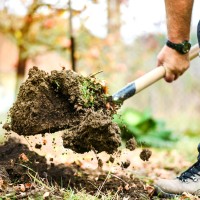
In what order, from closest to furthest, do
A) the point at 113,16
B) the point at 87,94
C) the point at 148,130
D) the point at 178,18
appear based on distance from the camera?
the point at 87,94 → the point at 178,18 → the point at 148,130 → the point at 113,16

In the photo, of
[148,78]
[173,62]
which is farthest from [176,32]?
[148,78]

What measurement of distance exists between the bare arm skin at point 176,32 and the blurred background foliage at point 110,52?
0.53 m

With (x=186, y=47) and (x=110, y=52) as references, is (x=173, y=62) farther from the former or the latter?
(x=110, y=52)

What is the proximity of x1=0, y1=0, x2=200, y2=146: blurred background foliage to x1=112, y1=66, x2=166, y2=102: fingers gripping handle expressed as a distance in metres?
0.44

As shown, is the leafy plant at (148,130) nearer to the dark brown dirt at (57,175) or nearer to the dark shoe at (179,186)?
the dark brown dirt at (57,175)

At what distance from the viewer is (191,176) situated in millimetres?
2896

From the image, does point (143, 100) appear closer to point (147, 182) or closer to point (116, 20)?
point (116, 20)

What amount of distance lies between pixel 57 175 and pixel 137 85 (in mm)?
807

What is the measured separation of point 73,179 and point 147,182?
1.83 ft

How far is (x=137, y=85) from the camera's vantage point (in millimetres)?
2914

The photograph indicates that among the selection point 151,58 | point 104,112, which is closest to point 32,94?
point 104,112

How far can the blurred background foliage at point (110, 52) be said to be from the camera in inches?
224

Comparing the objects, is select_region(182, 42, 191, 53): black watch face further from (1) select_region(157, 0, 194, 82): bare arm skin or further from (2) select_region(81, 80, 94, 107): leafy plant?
(2) select_region(81, 80, 94, 107): leafy plant

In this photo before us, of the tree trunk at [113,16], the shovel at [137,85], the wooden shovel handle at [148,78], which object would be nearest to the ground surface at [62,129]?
the shovel at [137,85]
